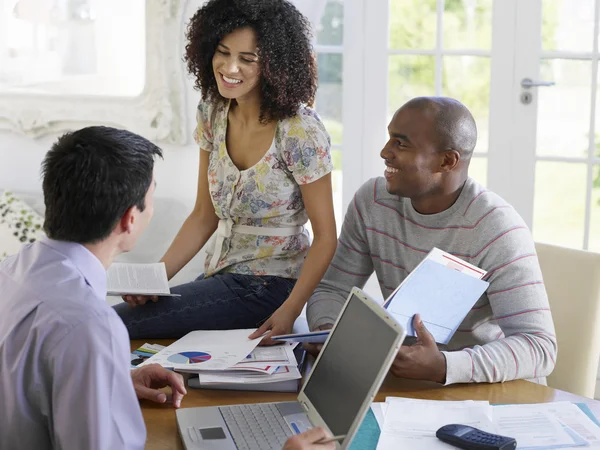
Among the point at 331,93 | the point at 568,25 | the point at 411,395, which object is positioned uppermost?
the point at 568,25

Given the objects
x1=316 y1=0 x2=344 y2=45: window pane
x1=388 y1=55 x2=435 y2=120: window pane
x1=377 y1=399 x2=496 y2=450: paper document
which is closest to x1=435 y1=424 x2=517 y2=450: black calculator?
x1=377 y1=399 x2=496 y2=450: paper document

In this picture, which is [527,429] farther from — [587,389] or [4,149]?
[4,149]

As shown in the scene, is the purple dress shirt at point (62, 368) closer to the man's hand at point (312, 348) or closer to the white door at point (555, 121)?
the man's hand at point (312, 348)

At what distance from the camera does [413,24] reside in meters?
3.27

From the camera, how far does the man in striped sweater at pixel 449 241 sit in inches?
65.3

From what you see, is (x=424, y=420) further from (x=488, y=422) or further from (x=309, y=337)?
(x=309, y=337)

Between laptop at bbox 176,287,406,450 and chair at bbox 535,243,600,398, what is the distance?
813mm

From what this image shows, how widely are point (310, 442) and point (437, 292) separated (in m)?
0.48

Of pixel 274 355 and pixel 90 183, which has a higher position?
pixel 90 183

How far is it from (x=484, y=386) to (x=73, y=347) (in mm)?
820

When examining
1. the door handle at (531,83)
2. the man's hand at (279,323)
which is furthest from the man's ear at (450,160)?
the door handle at (531,83)

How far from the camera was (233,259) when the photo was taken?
231 centimetres

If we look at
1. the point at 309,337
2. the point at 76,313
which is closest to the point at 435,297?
the point at 309,337

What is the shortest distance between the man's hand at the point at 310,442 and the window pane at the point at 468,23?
92.0 inches
